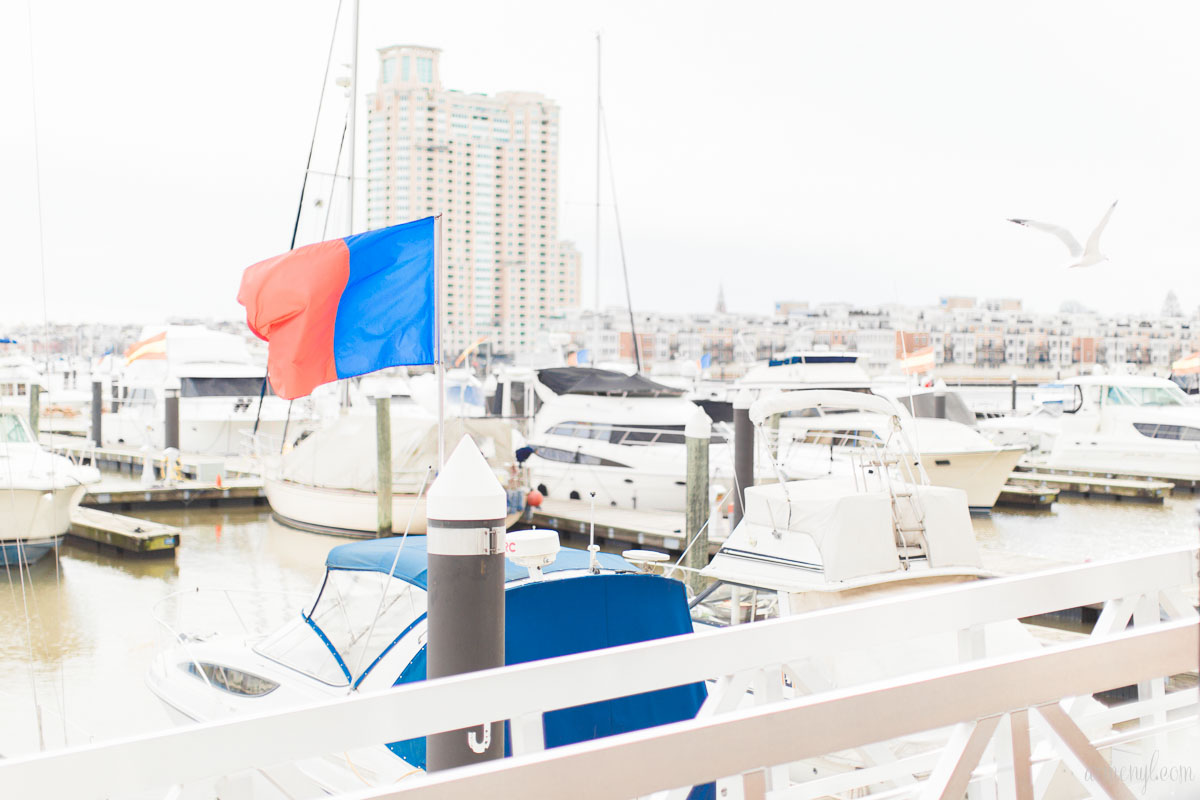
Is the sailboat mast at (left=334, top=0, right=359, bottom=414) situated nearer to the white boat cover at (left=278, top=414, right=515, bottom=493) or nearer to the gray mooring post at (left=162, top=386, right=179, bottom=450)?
the white boat cover at (left=278, top=414, right=515, bottom=493)

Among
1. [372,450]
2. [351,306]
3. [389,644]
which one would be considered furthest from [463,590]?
[372,450]

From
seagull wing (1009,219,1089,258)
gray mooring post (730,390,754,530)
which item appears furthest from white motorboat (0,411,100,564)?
seagull wing (1009,219,1089,258)

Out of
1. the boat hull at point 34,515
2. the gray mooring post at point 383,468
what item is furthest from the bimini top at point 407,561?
the boat hull at point 34,515

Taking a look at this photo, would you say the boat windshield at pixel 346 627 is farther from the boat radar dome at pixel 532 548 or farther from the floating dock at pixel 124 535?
the floating dock at pixel 124 535

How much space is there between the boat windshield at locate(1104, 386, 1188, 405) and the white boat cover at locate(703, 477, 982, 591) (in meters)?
19.5

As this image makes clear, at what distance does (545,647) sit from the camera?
4730 mm

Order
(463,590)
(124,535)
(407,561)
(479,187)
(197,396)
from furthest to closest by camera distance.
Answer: (479,187) → (197,396) → (124,535) → (407,561) → (463,590)

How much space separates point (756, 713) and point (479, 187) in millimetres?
87434

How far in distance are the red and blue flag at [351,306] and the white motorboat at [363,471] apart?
334 inches

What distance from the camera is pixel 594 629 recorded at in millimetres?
4848

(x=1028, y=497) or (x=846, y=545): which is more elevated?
(x=846, y=545)

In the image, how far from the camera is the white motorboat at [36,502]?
13289 mm

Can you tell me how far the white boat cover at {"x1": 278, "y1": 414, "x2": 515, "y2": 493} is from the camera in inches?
631

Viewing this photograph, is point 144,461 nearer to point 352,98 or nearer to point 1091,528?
point 352,98
